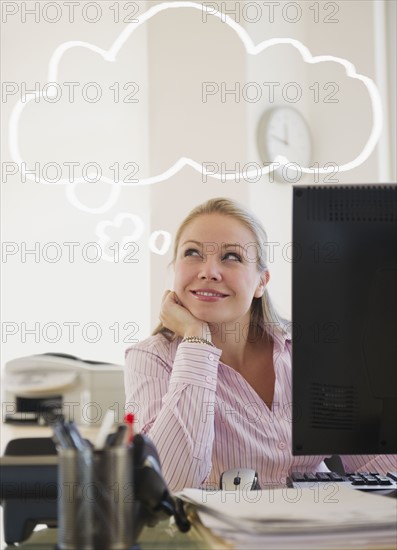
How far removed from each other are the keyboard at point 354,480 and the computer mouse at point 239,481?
6 centimetres

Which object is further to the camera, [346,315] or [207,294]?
[207,294]

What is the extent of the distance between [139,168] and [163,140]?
16 centimetres

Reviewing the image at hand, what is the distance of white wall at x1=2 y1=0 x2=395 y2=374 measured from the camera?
3404 millimetres

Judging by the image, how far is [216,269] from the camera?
5.93ft

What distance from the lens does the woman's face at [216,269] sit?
180cm

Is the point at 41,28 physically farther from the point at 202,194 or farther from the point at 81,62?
the point at 202,194

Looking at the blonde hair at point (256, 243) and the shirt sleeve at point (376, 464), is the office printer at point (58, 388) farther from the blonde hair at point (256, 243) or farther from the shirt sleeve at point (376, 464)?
the shirt sleeve at point (376, 464)

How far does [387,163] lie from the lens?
12.5 feet

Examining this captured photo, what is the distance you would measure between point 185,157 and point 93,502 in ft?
9.20

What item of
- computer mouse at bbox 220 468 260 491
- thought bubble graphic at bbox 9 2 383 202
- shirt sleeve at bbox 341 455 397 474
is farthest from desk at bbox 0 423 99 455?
computer mouse at bbox 220 468 260 491

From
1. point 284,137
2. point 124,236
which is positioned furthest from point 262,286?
point 284,137

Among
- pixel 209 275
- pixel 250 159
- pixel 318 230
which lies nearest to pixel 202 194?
pixel 250 159

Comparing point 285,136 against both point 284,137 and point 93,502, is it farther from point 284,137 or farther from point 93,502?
point 93,502

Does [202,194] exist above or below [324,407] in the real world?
above
